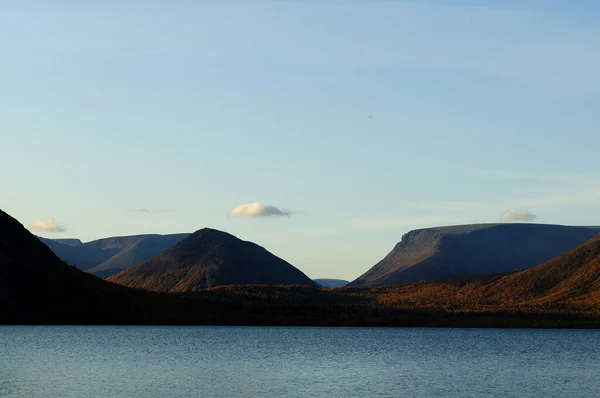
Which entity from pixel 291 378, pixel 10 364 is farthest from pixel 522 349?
pixel 10 364

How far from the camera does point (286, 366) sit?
107m

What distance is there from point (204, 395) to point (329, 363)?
35.8 m

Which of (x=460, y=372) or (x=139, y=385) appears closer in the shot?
(x=139, y=385)

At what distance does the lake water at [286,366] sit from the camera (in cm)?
8362

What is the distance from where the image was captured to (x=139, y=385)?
8469 cm

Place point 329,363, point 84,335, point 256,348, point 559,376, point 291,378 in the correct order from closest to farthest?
point 291,378, point 559,376, point 329,363, point 256,348, point 84,335

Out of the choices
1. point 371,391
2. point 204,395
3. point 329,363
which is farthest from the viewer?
point 329,363

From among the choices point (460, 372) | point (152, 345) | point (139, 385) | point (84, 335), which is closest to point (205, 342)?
point (152, 345)

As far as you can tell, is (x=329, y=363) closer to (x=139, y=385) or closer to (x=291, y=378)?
(x=291, y=378)

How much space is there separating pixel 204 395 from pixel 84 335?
9896 cm

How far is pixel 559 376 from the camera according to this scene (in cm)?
10225

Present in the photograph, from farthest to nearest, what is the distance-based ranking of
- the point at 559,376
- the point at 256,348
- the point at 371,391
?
the point at 256,348 → the point at 559,376 → the point at 371,391

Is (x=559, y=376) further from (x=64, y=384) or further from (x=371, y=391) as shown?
(x=64, y=384)

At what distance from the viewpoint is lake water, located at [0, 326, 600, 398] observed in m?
83.6
